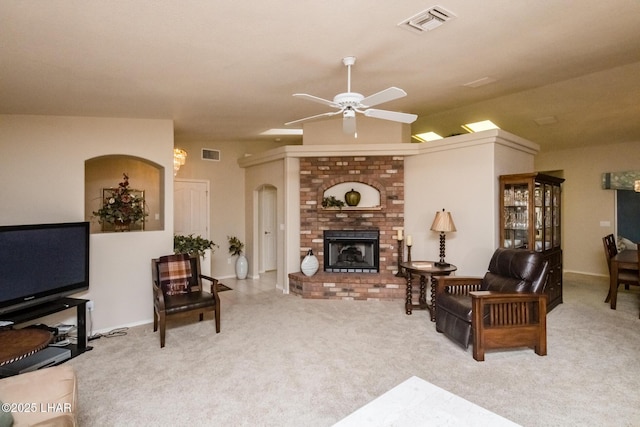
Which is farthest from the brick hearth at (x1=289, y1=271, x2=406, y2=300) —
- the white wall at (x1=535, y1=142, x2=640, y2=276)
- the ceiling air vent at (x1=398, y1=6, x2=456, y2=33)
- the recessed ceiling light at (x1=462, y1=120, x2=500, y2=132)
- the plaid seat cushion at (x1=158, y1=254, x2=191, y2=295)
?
the white wall at (x1=535, y1=142, x2=640, y2=276)

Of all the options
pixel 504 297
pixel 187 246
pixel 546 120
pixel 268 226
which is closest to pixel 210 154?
pixel 268 226

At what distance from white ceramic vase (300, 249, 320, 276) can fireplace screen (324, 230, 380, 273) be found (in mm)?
260

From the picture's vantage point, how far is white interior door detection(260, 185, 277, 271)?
23.3 ft

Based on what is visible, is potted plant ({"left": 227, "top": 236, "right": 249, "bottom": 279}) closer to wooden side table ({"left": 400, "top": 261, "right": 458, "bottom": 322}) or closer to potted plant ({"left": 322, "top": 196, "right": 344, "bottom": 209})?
potted plant ({"left": 322, "top": 196, "right": 344, "bottom": 209})

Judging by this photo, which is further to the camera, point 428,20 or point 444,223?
point 444,223

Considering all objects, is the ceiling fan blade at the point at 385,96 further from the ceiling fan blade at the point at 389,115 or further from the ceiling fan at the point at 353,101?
the ceiling fan blade at the point at 389,115

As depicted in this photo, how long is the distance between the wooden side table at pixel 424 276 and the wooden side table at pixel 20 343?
12.0ft

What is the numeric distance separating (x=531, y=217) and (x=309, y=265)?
3.08 meters

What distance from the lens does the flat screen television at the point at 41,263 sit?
9.70 ft

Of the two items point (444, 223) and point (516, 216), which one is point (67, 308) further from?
point (516, 216)

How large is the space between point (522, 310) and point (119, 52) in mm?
4030

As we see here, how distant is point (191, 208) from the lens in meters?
6.46

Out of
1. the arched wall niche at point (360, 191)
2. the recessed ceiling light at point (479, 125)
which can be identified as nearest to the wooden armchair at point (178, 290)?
the arched wall niche at point (360, 191)

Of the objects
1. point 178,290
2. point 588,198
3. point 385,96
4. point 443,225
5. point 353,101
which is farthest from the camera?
point 588,198
